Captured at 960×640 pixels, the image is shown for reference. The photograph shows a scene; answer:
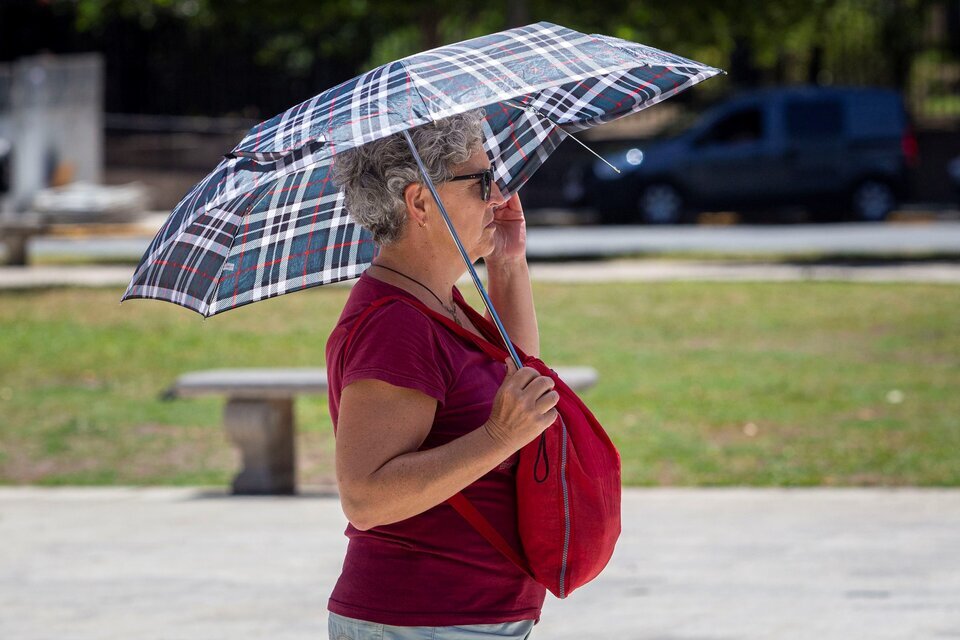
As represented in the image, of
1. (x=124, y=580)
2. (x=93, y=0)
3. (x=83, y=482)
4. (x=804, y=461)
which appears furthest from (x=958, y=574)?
(x=93, y=0)

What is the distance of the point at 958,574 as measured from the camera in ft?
17.7

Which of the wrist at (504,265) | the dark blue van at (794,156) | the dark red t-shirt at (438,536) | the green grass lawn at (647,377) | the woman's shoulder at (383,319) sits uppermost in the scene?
the dark blue van at (794,156)

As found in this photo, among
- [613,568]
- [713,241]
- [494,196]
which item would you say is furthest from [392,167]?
[713,241]

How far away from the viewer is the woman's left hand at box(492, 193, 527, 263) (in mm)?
3078

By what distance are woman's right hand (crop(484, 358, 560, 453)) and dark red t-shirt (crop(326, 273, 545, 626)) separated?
0.34 feet

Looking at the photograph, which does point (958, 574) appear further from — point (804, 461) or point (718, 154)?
point (718, 154)

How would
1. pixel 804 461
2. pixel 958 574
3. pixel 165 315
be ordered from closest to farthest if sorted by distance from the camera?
pixel 958 574
pixel 804 461
pixel 165 315

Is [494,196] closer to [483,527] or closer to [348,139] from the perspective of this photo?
[348,139]

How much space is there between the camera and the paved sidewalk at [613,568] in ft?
16.1

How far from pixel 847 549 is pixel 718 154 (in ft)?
60.1

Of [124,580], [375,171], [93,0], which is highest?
[93,0]

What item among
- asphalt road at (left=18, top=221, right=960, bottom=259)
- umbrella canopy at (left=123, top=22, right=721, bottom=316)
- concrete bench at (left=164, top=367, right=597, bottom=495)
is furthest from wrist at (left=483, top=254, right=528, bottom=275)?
asphalt road at (left=18, top=221, right=960, bottom=259)

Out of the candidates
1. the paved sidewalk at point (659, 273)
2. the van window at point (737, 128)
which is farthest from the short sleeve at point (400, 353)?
the van window at point (737, 128)

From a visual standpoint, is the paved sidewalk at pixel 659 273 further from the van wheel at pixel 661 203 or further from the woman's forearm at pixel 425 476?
the woman's forearm at pixel 425 476
